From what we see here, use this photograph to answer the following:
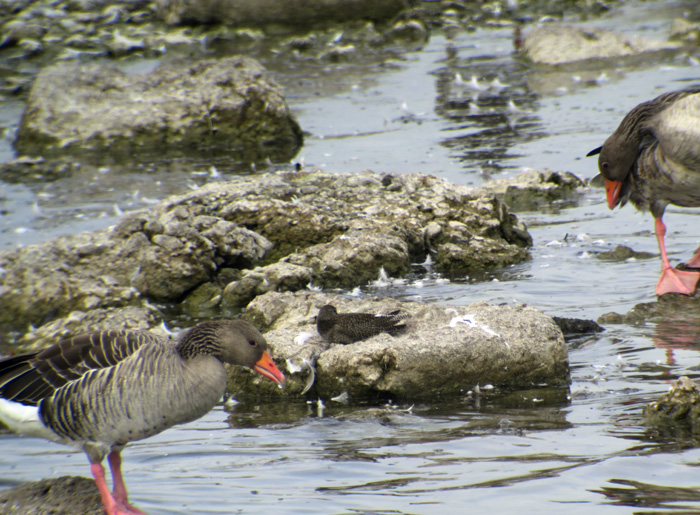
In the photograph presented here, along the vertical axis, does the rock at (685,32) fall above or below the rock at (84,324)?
above

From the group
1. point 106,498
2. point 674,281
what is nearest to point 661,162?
point 674,281

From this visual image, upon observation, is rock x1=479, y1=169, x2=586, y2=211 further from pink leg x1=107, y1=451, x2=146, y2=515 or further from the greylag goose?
pink leg x1=107, y1=451, x2=146, y2=515

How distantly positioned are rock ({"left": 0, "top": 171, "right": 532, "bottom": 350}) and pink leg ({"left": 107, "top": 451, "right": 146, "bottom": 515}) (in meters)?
3.63

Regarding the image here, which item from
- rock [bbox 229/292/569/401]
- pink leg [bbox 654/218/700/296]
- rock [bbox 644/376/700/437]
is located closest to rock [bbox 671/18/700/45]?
pink leg [bbox 654/218/700/296]

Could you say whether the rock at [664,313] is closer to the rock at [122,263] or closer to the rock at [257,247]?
the rock at [257,247]

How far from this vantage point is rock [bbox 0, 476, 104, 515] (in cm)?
451

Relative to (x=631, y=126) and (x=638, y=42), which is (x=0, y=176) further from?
(x=638, y=42)

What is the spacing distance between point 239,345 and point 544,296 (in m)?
3.98

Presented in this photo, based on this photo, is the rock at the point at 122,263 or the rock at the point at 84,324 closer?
the rock at the point at 84,324

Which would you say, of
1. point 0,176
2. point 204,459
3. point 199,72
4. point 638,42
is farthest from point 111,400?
point 638,42

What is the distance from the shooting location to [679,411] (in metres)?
5.18

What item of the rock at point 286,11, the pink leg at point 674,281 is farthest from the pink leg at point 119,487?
the rock at point 286,11

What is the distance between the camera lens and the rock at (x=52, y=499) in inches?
177

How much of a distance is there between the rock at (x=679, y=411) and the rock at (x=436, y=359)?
3.49ft
